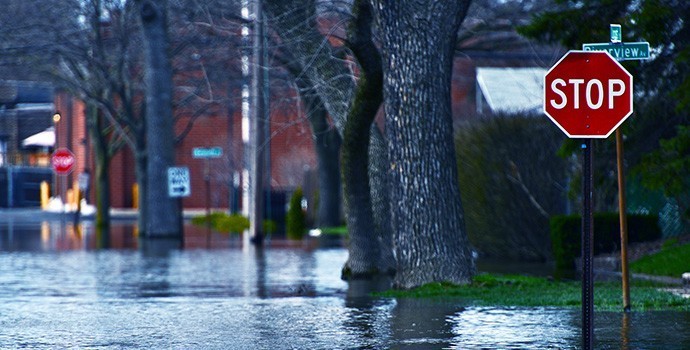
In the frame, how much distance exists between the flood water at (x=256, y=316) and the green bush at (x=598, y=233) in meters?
3.85

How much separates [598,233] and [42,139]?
2411 inches

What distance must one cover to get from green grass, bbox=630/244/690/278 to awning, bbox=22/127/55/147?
61895mm

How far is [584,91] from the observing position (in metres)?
10.8

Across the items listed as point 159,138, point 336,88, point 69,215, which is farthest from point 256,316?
point 69,215

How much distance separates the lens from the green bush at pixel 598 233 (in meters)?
24.0

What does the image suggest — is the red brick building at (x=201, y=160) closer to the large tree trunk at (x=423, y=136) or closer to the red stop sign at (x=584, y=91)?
the large tree trunk at (x=423, y=136)

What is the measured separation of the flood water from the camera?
43.6ft

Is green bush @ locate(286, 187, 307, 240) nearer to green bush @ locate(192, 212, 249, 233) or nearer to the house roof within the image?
green bush @ locate(192, 212, 249, 233)

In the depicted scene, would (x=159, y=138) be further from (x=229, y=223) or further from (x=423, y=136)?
(x=423, y=136)

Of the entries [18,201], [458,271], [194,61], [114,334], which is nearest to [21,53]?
[194,61]

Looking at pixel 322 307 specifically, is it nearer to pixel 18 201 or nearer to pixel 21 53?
pixel 21 53

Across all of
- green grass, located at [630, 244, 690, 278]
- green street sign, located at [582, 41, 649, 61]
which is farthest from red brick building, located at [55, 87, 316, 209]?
green street sign, located at [582, 41, 649, 61]

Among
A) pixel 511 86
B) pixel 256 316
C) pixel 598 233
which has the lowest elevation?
pixel 256 316

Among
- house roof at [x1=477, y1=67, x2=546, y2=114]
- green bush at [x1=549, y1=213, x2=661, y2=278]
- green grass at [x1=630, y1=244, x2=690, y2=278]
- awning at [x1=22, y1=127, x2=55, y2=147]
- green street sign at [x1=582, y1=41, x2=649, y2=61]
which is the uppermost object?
awning at [x1=22, y1=127, x2=55, y2=147]
